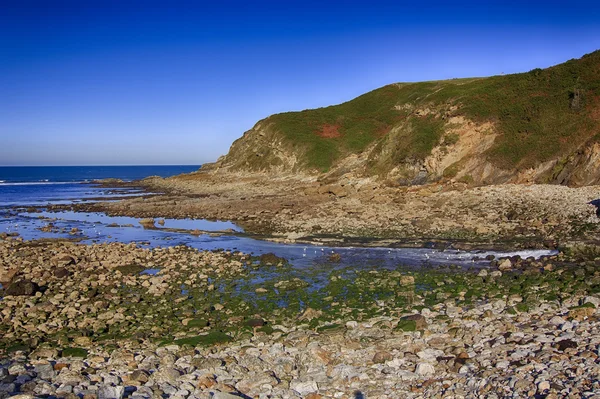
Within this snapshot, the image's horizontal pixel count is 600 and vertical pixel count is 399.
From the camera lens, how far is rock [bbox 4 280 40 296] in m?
16.1

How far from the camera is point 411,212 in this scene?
104ft

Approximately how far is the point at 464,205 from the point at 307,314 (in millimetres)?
21772

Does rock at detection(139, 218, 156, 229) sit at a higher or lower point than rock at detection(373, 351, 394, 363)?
higher

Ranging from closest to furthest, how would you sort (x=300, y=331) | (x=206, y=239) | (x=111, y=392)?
(x=111, y=392), (x=300, y=331), (x=206, y=239)

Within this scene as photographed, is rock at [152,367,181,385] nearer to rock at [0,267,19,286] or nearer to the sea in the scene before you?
the sea

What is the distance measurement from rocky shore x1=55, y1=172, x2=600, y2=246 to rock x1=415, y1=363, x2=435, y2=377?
14.5 meters

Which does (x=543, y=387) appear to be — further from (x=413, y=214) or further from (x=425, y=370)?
(x=413, y=214)

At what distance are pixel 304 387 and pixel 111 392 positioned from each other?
3.59 meters

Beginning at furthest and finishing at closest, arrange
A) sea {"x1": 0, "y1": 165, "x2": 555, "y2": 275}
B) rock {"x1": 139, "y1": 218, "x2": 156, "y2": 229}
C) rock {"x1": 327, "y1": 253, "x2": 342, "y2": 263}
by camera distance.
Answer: rock {"x1": 139, "y1": 218, "x2": 156, "y2": 229} < rock {"x1": 327, "y1": 253, "x2": 342, "y2": 263} < sea {"x1": 0, "y1": 165, "x2": 555, "y2": 275}

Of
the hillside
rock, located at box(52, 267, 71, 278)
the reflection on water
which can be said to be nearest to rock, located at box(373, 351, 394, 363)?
the reflection on water

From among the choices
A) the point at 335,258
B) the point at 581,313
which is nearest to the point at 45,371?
the point at 581,313

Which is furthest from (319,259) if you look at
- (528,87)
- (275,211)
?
(528,87)

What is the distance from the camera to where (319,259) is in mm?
21656

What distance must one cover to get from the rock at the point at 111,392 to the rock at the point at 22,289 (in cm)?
883
